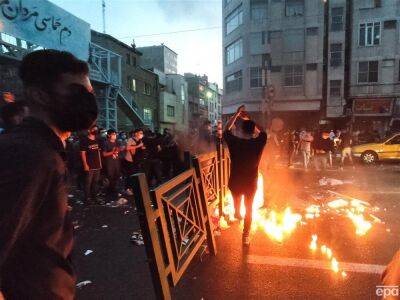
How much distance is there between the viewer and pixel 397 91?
95.9ft

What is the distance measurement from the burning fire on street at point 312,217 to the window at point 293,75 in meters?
25.8

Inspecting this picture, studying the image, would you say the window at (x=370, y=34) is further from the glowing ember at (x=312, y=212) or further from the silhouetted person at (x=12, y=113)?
the silhouetted person at (x=12, y=113)

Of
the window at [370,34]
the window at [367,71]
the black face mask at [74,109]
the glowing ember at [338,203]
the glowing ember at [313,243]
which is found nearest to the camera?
the black face mask at [74,109]

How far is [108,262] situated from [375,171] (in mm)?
12964

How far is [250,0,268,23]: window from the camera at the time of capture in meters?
31.8

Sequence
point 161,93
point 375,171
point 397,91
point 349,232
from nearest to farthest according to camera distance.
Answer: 1. point 349,232
2. point 375,171
3. point 397,91
4. point 161,93

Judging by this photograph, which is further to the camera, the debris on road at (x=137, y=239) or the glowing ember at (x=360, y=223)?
the glowing ember at (x=360, y=223)

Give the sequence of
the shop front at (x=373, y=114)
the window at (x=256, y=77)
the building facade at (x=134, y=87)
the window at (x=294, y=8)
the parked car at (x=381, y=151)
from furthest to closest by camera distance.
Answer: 1. the window at (x=256, y=77)
2. the window at (x=294, y=8)
3. the shop front at (x=373, y=114)
4. the building facade at (x=134, y=87)
5. the parked car at (x=381, y=151)

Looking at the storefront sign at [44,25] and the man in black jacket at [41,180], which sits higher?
the storefront sign at [44,25]

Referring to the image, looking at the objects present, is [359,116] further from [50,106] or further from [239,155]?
[50,106]

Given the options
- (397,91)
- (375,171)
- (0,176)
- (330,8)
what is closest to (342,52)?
(330,8)

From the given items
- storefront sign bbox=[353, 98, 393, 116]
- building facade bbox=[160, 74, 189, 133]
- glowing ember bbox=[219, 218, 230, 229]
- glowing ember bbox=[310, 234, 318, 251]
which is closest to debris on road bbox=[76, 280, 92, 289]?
glowing ember bbox=[219, 218, 230, 229]

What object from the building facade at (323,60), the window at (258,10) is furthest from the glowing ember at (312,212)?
the window at (258,10)

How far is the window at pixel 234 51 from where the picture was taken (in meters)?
33.6
